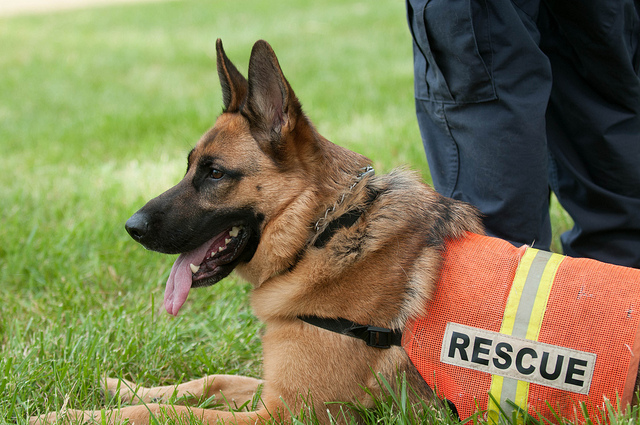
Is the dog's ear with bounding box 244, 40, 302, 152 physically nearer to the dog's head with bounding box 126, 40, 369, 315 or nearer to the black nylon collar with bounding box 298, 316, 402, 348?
the dog's head with bounding box 126, 40, 369, 315

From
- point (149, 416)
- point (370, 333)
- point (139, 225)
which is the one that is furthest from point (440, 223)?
point (149, 416)

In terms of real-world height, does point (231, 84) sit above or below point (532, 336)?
above

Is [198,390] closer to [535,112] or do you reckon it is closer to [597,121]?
[535,112]

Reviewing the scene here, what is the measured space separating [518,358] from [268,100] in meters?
1.51

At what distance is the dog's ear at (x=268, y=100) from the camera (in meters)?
2.39

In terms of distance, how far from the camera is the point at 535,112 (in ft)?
9.05

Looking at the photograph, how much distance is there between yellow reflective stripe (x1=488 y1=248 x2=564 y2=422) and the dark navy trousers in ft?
2.80

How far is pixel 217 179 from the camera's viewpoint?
8.34 ft

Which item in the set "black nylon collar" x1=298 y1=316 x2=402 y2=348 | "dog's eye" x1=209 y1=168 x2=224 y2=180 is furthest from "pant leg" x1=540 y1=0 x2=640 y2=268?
A: "dog's eye" x1=209 y1=168 x2=224 y2=180

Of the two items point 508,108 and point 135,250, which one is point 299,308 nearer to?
point 508,108

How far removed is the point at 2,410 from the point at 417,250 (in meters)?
1.91

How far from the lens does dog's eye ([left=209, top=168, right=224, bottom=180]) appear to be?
8.32 feet

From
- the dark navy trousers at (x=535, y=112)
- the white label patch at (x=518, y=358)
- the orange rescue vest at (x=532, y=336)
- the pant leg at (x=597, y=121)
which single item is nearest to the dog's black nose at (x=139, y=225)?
the orange rescue vest at (x=532, y=336)

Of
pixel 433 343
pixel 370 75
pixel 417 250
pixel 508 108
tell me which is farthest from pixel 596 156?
pixel 370 75
